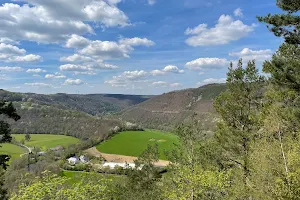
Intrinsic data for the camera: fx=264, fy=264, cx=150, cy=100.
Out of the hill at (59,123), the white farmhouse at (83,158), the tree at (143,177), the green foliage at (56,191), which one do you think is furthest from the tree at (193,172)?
the hill at (59,123)

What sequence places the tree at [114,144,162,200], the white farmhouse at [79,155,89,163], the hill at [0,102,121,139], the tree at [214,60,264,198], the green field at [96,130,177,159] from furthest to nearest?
the hill at [0,102,121,139], the green field at [96,130,177,159], the white farmhouse at [79,155,89,163], the tree at [114,144,162,200], the tree at [214,60,264,198]

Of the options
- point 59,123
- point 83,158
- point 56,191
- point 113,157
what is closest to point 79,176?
point 56,191

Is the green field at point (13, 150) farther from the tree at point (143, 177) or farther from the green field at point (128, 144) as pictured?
the tree at point (143, 177)

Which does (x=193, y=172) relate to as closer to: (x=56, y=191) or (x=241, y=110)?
(x=241, y=110)

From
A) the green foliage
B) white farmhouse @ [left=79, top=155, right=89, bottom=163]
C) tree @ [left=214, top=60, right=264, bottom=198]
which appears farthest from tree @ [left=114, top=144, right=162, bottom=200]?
white farmhouse @ [left=79, top=155, right=89, bottom=163]

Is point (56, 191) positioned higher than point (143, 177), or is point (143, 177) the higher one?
point (56, 191)

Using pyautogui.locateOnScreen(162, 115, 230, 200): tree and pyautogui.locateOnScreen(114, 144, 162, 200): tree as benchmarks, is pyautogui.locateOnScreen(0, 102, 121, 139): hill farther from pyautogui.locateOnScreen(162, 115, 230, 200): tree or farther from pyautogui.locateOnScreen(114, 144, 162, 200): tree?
pyautogui.locateOnScreen(162, 115, 230, 200): tree

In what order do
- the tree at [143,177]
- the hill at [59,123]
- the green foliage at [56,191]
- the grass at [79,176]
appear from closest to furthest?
the green foliage at [56,191] < the grass at [79,176] < the tree at [143,177] < the hill at [59,123]

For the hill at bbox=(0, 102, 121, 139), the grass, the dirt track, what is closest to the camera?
the grass

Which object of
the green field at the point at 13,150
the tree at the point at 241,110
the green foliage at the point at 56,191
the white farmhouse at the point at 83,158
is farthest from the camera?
the green field at the point at 13,150

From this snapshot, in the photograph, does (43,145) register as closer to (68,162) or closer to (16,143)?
(16,143)
